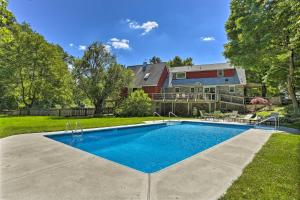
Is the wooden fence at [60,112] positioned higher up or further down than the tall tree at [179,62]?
further down

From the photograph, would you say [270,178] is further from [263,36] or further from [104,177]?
[263,36]

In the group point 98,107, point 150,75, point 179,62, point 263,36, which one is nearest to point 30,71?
point 98,107

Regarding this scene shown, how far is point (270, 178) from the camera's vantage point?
3.98m

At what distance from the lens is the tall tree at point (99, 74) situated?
2212 centimetres

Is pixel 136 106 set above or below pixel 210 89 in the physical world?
below

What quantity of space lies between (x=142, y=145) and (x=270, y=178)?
20.5 ft

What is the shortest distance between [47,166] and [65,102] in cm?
2881

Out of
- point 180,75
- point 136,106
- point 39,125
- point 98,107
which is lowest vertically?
point 39,125

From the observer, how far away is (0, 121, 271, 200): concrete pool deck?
10.7 feet

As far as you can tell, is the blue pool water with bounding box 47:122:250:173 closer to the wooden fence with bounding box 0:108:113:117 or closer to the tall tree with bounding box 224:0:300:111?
the tall tree with bounding box 224:0:300:111

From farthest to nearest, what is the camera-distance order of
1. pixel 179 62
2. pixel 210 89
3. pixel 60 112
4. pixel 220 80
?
pixel 179 62, pixel 210 89, pixel 220 80, pixel 60 112

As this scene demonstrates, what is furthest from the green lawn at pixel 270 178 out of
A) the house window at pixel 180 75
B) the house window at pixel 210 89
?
the house window at pixel 180 75

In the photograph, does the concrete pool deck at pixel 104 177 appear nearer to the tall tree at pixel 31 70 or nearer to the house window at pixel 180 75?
the tall tree at pixel 31 70

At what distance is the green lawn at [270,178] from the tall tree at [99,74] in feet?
63.0
